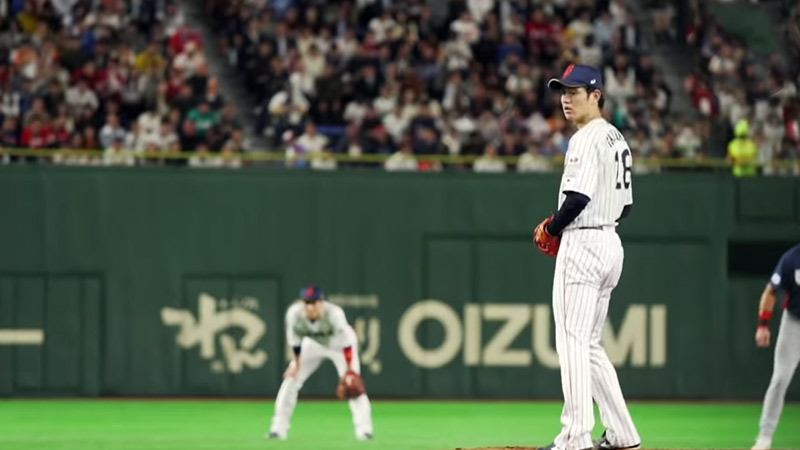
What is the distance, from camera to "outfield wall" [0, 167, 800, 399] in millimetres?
22406

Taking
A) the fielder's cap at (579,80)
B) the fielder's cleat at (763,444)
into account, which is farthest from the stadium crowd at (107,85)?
the fielder's cap at (579,80)

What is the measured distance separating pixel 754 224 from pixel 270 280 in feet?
23.2

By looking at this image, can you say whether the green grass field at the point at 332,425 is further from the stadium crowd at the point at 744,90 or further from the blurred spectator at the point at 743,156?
the stadium crowd at the point at 744,90

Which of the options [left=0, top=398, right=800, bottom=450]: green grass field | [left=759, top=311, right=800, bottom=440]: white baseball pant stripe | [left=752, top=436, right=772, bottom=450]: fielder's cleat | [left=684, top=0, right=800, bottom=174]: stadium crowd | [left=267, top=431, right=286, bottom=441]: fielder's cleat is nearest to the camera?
[left=759, top=311, right=800, bottom=440]: white baseball pant stripe

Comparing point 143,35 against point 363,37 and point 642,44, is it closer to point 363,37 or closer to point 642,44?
point 363,37

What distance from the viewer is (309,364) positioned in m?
17.6

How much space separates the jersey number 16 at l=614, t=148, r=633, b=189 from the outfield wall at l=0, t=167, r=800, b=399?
12.9 meters

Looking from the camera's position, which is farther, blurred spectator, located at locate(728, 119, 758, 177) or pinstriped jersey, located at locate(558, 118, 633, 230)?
blurred spectator, located at locate(728, 119, 758, 177)

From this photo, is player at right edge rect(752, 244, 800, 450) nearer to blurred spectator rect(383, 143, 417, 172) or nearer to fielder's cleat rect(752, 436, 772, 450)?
fielder's cleat rect(752, 436, 772, 450)

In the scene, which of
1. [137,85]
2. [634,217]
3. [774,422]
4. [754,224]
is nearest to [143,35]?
[137,85]


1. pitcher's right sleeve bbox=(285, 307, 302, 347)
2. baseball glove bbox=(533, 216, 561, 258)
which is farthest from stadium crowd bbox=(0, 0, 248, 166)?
baseball glove bbox=(533, 216, 561, 258)

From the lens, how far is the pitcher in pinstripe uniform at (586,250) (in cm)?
970

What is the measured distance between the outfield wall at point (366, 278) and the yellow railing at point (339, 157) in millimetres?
255

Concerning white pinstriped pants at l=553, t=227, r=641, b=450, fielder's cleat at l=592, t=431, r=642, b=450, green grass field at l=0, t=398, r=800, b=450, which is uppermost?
white pinstriped pants at l=553, t=227, r=641, b=450
